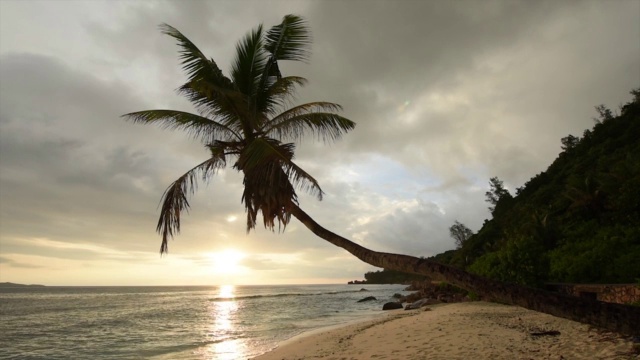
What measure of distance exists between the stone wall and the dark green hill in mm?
1943

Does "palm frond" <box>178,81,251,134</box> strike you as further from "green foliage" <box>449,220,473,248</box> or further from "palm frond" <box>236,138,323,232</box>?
"green foliage" <box>449,220,473,248</box>

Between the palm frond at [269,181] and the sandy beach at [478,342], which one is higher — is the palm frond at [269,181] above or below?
above

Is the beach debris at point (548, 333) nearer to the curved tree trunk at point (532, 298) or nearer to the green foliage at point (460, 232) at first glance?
the curved tree trunk at point (532, 298)

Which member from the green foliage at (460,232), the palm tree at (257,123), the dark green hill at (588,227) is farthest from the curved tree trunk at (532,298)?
the green foliage at (460,232)

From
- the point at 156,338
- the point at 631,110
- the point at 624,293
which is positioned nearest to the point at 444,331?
the point at 624,293

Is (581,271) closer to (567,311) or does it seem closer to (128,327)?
(567,311)

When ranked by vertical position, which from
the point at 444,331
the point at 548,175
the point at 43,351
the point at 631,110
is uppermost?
the point at 631,110

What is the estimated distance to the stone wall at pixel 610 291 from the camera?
526 inches

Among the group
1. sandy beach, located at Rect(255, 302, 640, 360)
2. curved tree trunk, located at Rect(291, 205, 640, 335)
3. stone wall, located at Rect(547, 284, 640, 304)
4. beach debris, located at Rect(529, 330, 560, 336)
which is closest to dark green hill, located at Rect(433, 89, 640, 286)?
stone wall, located at Rect(547, 284, 640, 304)

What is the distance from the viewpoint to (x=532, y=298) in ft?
16.3

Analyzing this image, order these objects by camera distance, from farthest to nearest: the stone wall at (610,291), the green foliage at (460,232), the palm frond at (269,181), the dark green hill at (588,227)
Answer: the green foliage at (460,232), the dark green hill at (588,227), the stone wall at (610,291), the palm frond at (269,181)

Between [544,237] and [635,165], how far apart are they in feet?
26.2

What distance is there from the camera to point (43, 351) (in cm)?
1908

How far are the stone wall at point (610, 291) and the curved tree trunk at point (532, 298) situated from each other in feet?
31.4
